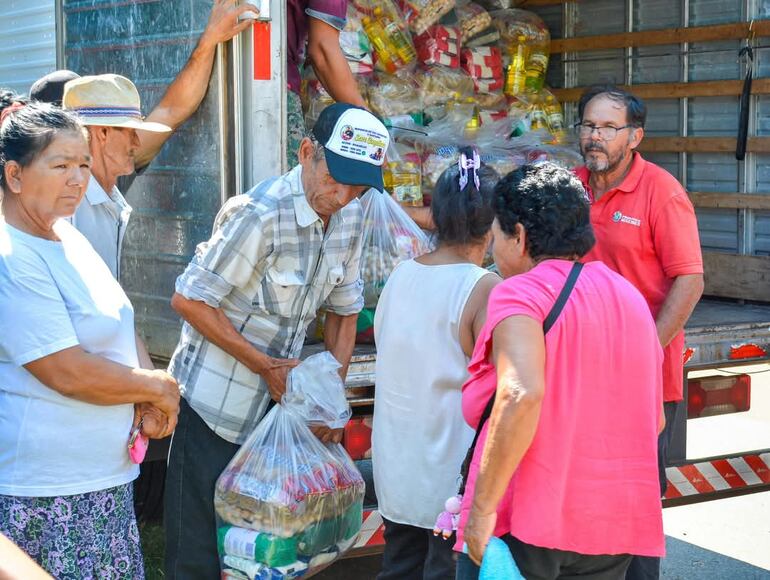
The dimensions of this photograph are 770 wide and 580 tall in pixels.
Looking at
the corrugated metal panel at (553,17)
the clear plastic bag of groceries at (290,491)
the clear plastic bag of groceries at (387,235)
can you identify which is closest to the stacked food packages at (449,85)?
the corrugated metal panel at (553,17)

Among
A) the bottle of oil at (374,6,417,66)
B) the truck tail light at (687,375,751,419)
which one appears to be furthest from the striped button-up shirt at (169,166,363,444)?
the bottle of oil at (374,6,417,66)

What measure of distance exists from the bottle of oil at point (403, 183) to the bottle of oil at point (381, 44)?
1.76ft

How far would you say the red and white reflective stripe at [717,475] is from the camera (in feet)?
12.5

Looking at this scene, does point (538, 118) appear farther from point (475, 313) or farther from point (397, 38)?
point (475, 313)

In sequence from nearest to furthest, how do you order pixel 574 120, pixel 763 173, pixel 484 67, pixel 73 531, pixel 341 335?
pixel 73 531, pixel 341 335, pixel 763 173, pixel 484 67, pixel 574 120

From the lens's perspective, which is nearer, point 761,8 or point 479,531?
point 479,531

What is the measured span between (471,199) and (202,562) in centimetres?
126

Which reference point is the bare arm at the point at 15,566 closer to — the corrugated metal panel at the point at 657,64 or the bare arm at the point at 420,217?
the bare arm at the point at 420,217

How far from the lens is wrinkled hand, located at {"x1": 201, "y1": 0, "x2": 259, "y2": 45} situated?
3000 millimetres

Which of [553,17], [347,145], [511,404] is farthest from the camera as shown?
[553,17]

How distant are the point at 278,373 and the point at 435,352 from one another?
0.50m

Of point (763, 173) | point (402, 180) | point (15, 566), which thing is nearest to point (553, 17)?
point (763, 173)

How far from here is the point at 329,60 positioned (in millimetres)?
3660

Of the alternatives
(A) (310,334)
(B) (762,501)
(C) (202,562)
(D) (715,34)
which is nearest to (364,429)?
(A) (310,334)
